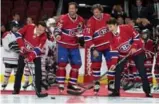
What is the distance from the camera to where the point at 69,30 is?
6559mm

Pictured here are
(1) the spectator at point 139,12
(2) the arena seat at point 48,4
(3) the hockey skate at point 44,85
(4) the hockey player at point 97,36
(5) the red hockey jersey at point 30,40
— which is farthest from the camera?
(2) the arena seat at point 48,4

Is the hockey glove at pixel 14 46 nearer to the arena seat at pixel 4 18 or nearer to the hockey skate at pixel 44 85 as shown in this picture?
the hockey skate at pixel 44 85

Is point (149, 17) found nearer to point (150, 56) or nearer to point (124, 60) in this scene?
point (150, 56)

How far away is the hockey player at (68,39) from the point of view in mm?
6535

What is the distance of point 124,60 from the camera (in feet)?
21.1

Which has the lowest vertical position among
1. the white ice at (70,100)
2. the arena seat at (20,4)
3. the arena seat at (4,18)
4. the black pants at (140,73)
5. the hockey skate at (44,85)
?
→ the white ice at (70,100)

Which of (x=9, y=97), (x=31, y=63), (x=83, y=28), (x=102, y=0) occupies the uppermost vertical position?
(x=102, y=0)

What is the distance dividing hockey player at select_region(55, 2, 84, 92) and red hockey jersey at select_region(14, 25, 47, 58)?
0.32 meters

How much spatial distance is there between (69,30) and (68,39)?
12 centimetres

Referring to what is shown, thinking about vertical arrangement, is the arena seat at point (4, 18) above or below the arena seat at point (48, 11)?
below

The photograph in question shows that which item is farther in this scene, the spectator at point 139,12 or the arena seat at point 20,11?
the arena seat at point 20,11

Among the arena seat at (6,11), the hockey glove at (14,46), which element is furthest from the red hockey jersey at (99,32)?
the arena seat at (6,11)

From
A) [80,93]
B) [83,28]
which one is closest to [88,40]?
[83,28]

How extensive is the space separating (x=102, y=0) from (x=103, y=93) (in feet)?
16.2
